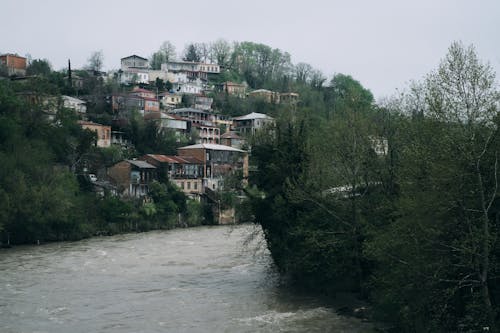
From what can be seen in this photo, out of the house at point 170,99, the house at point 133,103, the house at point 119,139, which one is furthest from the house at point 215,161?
the house at point 170,99

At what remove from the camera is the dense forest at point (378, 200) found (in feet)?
45.6

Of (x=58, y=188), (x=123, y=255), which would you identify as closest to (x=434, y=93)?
(x=123, y=255)

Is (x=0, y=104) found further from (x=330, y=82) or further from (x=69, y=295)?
(x=330, y=82)

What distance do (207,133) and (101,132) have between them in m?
17.8

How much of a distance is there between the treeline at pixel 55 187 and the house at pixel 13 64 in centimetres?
2079

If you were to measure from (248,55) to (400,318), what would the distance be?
115 m

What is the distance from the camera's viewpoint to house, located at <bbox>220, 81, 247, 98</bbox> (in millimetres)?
102812

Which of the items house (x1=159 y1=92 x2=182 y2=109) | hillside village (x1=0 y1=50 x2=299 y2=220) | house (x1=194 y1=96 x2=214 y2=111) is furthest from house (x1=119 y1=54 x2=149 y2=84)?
house (x1=194 y1=96 x2=214 y2=111)

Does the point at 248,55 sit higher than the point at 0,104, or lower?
higher

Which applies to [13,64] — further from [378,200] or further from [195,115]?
[378,200]

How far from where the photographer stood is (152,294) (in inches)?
930

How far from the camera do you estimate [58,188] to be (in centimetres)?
4206

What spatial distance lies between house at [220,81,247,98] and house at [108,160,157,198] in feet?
162

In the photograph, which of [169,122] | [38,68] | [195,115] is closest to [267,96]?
[195,115]
